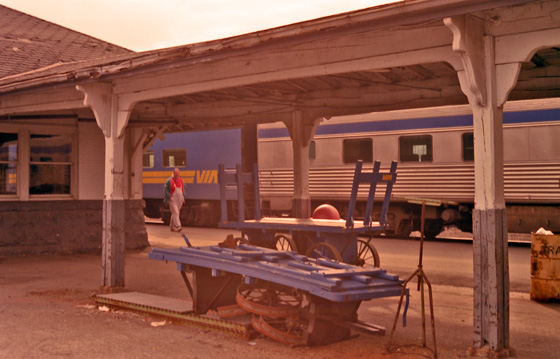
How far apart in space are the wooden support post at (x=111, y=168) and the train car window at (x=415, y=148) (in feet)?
33.7

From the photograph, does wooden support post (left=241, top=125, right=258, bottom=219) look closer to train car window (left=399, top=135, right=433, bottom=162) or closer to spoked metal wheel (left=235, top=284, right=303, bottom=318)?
train car window (left=399, top=135, right=433, bottom=162)

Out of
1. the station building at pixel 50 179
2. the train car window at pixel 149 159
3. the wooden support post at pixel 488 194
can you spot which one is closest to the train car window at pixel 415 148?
the station building at pixel 50 179

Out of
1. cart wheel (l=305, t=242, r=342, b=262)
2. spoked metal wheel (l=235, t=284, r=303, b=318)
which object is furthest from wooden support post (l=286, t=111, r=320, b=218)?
spoked metal wheel (l=235, t=284, r=303, b=318)

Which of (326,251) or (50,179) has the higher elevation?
(50,179)

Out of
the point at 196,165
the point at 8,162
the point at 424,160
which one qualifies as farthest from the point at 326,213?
the point at 196,165

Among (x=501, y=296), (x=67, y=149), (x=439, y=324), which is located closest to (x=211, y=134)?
(x=67, y=149)

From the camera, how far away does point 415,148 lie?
1903cm

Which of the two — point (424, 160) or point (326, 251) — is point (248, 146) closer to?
point (424, 160)

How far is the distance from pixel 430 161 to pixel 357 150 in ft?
7.87

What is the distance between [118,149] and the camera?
1084cm

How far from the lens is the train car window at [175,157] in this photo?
25.0 m

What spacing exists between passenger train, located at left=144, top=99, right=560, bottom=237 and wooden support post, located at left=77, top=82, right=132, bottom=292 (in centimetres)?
775

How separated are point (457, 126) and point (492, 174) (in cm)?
1182

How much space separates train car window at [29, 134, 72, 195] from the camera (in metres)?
16.1
